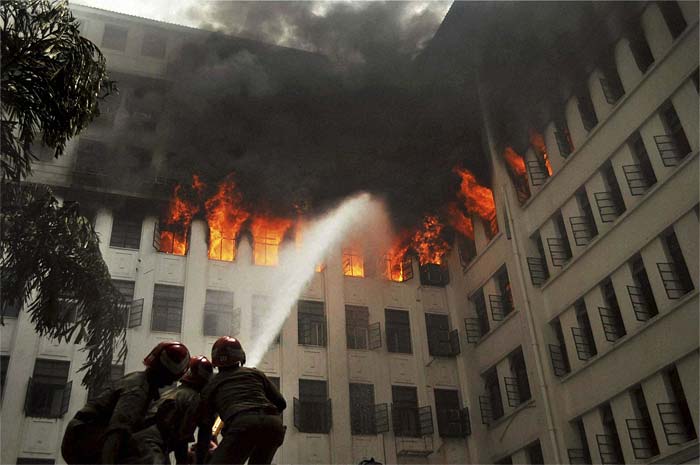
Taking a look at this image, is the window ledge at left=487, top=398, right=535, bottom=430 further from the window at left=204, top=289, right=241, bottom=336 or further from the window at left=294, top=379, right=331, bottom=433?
the window at left=204, top=289, right=241, bottom=336

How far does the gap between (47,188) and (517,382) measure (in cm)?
1596

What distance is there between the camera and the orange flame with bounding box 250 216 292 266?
25.2 meters

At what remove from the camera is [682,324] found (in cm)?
1641

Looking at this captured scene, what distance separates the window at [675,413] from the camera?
16.2 m

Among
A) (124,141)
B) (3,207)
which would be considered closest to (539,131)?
(124,141)

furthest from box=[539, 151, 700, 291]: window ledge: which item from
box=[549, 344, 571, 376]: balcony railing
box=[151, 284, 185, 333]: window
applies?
box=[151, 284, 185, 333]: window

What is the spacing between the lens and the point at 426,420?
2334 cm

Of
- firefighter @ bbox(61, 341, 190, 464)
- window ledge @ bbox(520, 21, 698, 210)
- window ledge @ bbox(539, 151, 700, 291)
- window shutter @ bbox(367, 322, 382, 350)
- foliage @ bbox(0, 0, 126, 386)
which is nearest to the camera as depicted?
firefighter @ bbox(61, 341, 190, 464)

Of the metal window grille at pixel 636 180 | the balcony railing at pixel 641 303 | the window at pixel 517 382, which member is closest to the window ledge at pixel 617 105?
the metal window grille at pixel 636 180

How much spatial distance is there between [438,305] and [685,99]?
→ 12.1 metres

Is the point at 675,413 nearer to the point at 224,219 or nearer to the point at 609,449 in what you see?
the point at 609,449

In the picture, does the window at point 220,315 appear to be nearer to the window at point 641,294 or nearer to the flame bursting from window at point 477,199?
the flame bursting from window at point 477,199

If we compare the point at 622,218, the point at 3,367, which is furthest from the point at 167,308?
the point at 622,218

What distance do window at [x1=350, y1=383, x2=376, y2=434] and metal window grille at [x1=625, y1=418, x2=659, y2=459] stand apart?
830 cm
